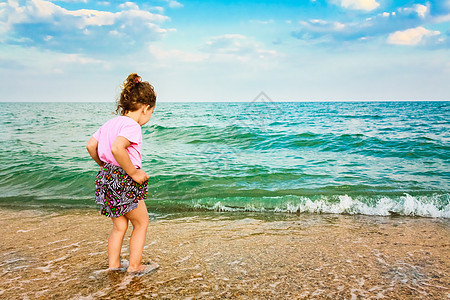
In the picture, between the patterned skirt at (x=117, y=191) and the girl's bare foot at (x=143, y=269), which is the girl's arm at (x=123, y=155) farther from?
the girl's bare foot at (x=143, y=269)

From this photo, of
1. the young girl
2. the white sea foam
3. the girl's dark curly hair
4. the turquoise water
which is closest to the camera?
the young girl

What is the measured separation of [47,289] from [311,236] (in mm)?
2906

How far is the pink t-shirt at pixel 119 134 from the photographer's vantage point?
2506mm

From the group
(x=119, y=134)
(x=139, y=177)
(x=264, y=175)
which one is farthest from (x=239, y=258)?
(x=264, y=175)

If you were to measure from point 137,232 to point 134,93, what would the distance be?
1.18 metres

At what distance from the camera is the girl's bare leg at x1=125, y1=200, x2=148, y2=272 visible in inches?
108

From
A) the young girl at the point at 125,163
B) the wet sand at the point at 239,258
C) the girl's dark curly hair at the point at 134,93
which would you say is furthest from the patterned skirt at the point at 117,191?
the wet sand at the point at 239,258

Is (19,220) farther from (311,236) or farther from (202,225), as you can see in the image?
(311,236)

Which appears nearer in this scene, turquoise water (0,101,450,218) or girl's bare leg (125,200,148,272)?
girl's bare leg (125,200,148,272)

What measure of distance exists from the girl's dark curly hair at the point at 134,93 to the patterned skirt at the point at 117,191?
0.52 meters

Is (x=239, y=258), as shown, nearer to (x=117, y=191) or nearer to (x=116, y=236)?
(x=116, y=236)

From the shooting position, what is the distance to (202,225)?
460cm

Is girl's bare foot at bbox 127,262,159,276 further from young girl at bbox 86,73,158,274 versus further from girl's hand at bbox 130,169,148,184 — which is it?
girl's hand at bbox 130,169,148,184

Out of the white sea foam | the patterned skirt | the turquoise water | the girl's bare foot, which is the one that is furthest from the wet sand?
the turquoise water
